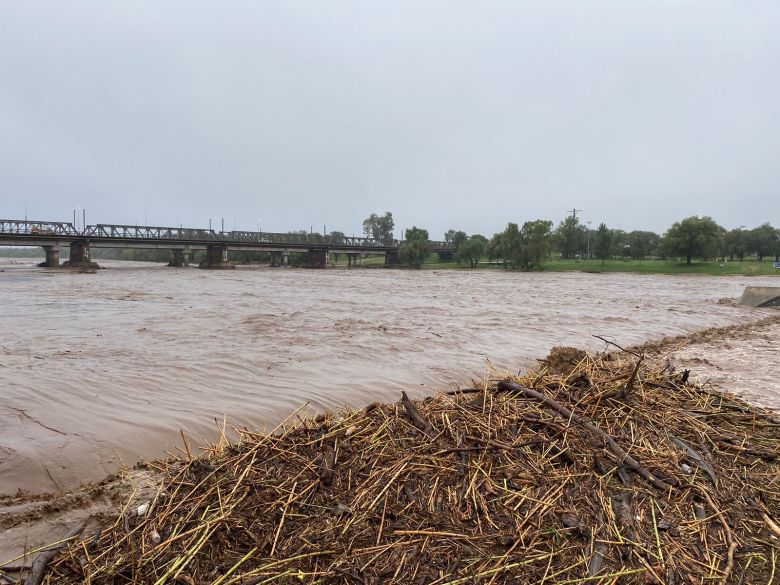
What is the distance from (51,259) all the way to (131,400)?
74641 millimetres

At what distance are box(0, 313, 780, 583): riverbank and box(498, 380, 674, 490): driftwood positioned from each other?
0.07 meters

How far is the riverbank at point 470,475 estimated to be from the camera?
253cm

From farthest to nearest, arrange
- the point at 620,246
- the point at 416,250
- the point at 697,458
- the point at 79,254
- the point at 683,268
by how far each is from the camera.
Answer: the point at 620,246
the point at 416,250
the point at 683,268
the point at 79,254
the point at 697,458

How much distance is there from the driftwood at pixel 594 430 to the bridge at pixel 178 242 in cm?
7398

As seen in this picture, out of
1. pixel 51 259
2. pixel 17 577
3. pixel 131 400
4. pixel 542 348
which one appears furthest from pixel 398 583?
pixel 51 259

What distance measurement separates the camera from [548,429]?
350 centimetres

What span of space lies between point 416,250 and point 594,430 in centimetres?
9850

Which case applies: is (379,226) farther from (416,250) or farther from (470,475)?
(470,475)

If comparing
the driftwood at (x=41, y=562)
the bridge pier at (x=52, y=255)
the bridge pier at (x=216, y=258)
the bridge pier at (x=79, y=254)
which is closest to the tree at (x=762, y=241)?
the bridge pier at (x=216, y=258)

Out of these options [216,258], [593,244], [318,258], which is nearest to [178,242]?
[216,258]

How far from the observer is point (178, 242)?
79.1 m

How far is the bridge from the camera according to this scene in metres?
63.2

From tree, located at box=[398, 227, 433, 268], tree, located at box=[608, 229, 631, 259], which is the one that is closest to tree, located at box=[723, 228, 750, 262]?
tree, located at box=[608, 229, 631, 259]

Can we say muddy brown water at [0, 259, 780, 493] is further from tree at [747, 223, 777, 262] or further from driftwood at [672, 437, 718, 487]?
tree at [747, 223, 777, 262]
